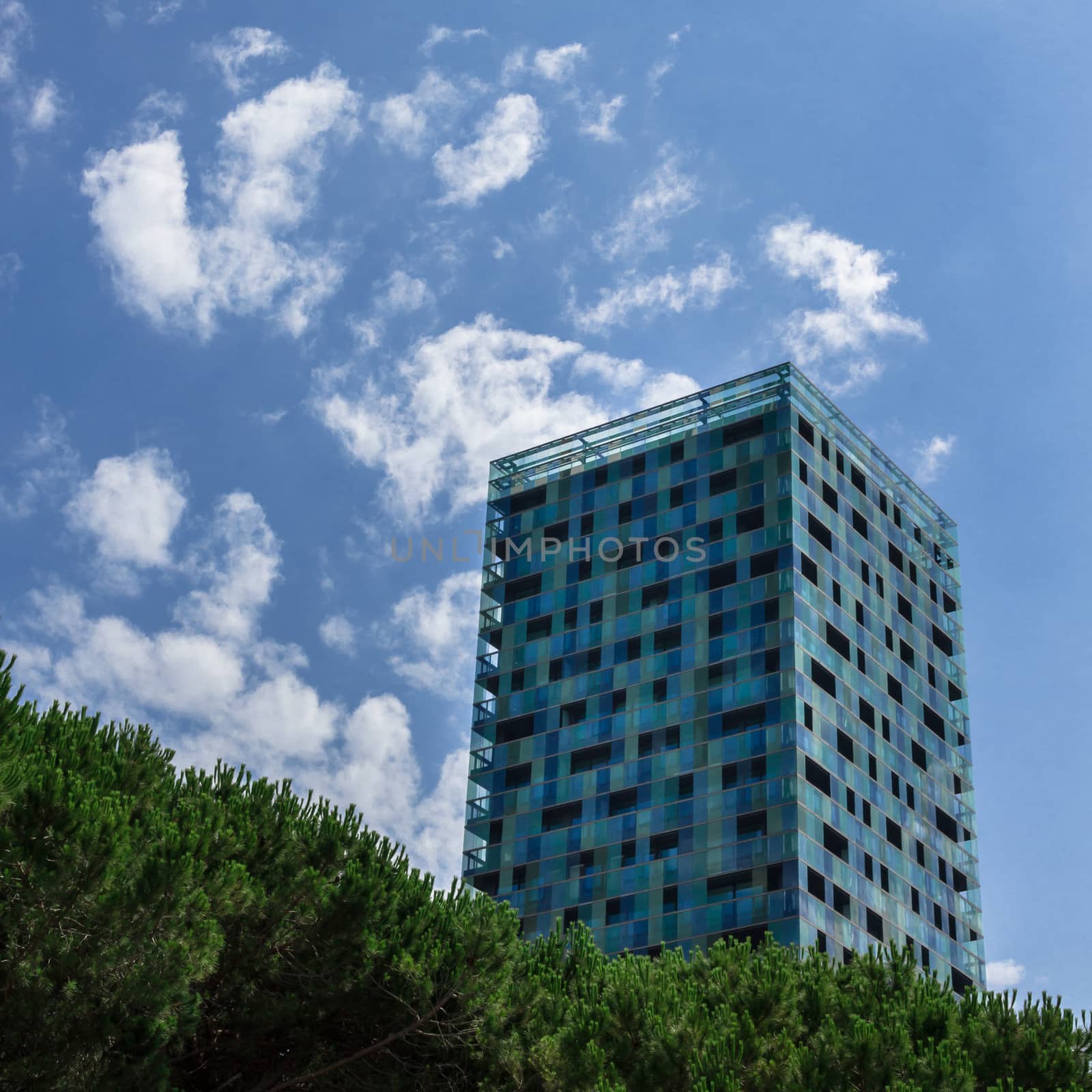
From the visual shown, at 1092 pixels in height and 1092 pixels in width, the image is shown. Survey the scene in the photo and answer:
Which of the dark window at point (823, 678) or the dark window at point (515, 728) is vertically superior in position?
the dark window at point (823, 678)

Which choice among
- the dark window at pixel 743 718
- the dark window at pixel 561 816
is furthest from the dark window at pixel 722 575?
the dark window at pixel 561 816

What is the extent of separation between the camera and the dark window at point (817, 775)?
89.4 meters

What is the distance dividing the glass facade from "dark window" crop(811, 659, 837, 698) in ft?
0.74

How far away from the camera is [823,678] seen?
9406 centimetres

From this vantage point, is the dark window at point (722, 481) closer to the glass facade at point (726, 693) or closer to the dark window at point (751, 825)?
the glass facade at point (726, 693)

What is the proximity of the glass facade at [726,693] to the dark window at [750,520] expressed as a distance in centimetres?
18

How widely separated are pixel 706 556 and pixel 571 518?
37.7 ft

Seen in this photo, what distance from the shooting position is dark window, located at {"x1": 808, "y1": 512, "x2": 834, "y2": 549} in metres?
98.1

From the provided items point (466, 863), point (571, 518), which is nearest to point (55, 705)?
point (466, 863)

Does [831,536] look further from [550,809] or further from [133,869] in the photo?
[133,869]

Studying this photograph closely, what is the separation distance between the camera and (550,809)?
316 feet

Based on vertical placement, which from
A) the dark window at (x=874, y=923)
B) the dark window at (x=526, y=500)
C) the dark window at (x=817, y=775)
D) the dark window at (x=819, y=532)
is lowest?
the dark window at (x=874, y=923)

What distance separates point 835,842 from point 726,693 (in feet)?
33.5

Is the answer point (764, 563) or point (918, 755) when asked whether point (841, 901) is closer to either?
point (918, 755)
